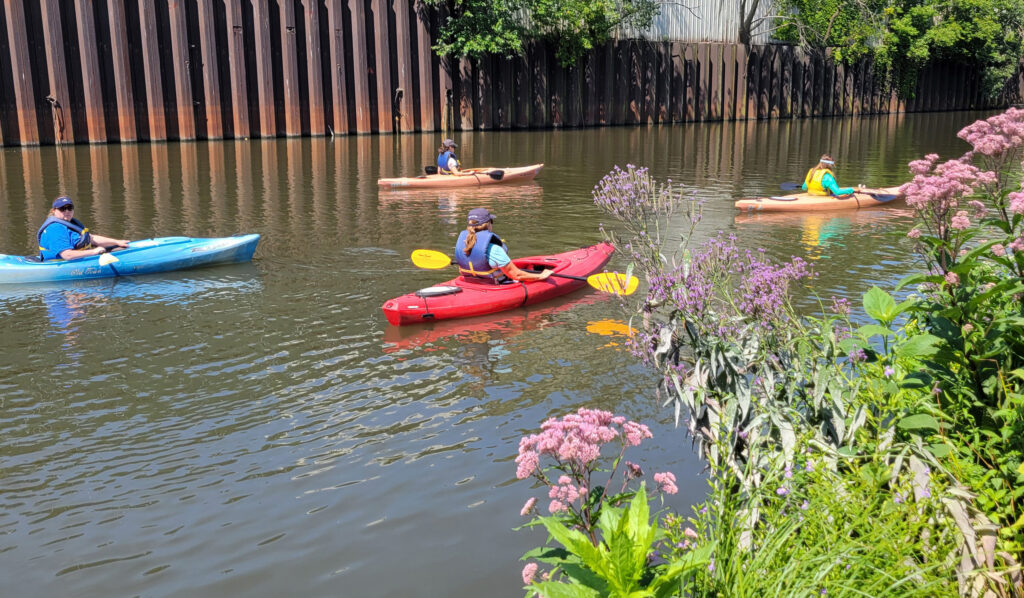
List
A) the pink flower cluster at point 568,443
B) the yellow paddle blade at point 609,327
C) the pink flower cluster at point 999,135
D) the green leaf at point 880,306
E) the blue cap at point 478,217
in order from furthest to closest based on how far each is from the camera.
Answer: the blue cap at point 478,217, the yellow paddle blade at point 609,327, the green leaf at point 880,306, the pink flower cluster at point 999,135, the pink flower cluster at point 568,443

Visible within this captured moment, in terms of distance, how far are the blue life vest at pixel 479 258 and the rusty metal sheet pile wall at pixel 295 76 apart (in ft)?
55.3

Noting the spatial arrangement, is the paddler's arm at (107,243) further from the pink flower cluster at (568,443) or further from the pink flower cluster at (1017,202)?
the pink flower cluster at (1017,202)

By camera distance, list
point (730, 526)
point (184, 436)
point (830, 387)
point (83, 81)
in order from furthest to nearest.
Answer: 1. point (83, 81)
2. point (184, 436)
3. point (830, 387)
4. point (730, 526)

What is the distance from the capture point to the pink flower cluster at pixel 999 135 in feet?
13.3

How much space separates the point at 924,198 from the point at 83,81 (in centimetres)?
2324

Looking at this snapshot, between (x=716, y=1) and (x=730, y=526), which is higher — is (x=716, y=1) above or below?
above

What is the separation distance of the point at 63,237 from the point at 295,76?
15388 millimetres

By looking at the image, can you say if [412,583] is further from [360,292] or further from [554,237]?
[554,237]

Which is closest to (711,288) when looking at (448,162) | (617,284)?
(617,284)

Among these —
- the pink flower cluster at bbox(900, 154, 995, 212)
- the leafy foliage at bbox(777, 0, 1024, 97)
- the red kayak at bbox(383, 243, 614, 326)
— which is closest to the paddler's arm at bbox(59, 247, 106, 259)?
the red kayak at bbox(383, 243, 614, 326)

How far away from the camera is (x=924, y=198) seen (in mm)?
3926

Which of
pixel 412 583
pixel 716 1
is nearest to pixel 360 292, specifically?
pixel 412 583

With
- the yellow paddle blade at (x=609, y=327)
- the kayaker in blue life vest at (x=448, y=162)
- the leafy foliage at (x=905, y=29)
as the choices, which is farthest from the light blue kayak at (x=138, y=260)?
the leafy foliage at (x=905, y=29)

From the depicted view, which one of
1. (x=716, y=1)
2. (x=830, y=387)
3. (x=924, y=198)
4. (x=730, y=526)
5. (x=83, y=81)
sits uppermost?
(x=716, y=1)
